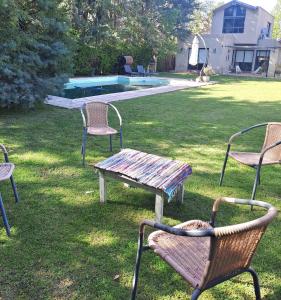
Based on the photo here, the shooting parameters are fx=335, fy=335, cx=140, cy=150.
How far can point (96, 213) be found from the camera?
3.47 m

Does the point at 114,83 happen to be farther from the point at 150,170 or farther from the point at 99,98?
the point at 150,170

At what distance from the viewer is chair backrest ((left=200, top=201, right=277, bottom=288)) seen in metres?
1.62

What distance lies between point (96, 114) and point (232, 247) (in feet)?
13.2

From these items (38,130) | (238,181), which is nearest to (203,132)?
(238,181)

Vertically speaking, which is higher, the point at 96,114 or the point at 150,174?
the point at 96,114

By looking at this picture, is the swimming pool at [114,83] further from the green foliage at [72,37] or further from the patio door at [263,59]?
the patio door at [263,59]

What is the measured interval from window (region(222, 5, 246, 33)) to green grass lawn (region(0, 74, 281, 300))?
2519cm

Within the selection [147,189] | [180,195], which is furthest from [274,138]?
[147,189]

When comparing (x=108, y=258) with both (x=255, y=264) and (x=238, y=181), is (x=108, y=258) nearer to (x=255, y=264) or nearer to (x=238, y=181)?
(x=255, y=264)

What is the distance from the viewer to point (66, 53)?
27.2 feet

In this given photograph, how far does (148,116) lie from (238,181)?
428cm

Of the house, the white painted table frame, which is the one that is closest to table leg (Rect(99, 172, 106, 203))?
the white painted table frame

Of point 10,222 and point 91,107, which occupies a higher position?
point 91,107

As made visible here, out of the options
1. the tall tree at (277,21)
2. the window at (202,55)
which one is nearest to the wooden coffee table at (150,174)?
the window at (202,55)
